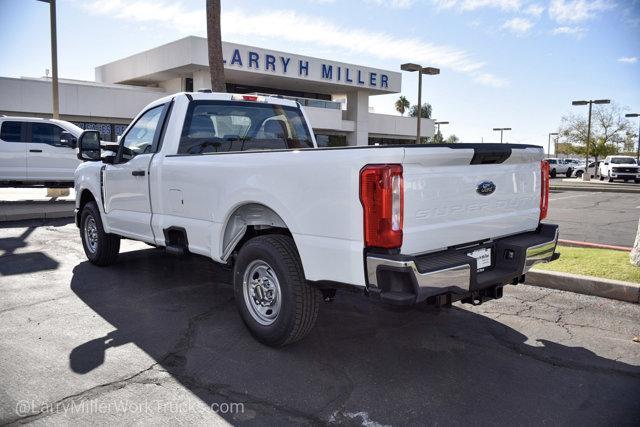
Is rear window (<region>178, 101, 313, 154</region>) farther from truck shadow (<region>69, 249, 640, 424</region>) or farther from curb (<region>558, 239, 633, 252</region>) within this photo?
curb (<region>558, 239, 633, 252</region>)

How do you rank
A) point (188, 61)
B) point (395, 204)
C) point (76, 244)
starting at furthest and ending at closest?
point (188, 61), point (76, 244), point (395, 204)

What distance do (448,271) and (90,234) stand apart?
536 cm

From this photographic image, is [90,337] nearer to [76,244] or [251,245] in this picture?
[251,245]

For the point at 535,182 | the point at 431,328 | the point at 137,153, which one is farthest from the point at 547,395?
the point at 137,153

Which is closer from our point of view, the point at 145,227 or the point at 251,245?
the point at 251,245

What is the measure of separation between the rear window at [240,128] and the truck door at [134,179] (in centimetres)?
39

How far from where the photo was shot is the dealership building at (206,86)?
85.1 feet

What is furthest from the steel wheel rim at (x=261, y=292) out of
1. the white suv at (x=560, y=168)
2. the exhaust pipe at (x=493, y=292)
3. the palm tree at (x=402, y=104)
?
the palm tree at (x=402, y=104)

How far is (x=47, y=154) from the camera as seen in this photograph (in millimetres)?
13289

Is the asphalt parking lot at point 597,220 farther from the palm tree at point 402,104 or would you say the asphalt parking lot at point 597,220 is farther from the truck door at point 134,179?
the palm tree at point 402,104

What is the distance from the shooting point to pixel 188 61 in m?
27.4

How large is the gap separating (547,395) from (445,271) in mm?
1021

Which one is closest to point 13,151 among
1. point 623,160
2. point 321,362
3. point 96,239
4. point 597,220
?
point 96,239

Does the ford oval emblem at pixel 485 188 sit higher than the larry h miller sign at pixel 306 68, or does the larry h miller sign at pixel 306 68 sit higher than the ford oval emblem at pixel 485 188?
the larry h miller sign at pixel 306 68
